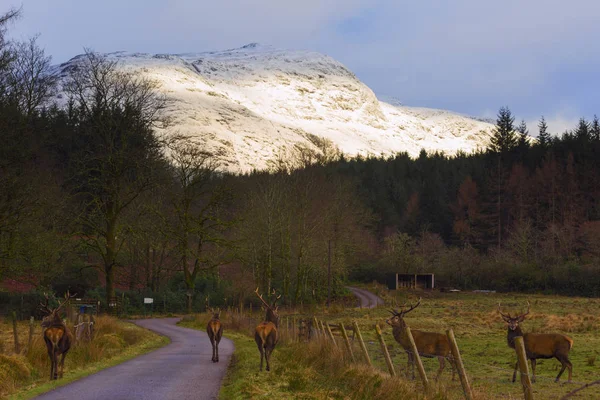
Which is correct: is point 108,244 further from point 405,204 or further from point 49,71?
point 405,204

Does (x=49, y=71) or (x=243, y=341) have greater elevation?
(x=49, y=71)

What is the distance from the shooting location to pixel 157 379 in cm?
1745

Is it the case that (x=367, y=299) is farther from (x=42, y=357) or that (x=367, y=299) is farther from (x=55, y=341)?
(x=55, y=341)

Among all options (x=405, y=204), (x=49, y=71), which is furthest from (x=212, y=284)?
(x=405, y=204)

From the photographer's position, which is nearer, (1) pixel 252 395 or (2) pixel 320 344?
(1) pixel 252 395

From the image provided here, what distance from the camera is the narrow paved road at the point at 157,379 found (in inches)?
577

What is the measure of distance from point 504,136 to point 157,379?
114711mm

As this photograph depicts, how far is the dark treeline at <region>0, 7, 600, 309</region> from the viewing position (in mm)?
40844

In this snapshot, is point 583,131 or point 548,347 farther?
point 583,131

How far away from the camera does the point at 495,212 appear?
108375 mm

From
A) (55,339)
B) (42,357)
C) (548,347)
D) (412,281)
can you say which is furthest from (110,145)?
(412,281)

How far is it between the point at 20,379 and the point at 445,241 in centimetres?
10822

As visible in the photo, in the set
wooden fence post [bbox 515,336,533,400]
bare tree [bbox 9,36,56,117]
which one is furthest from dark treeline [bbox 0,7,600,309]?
wooden fence post [bbox 515,336,533,400]

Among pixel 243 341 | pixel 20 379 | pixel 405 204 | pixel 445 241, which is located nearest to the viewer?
pixel 20 379
